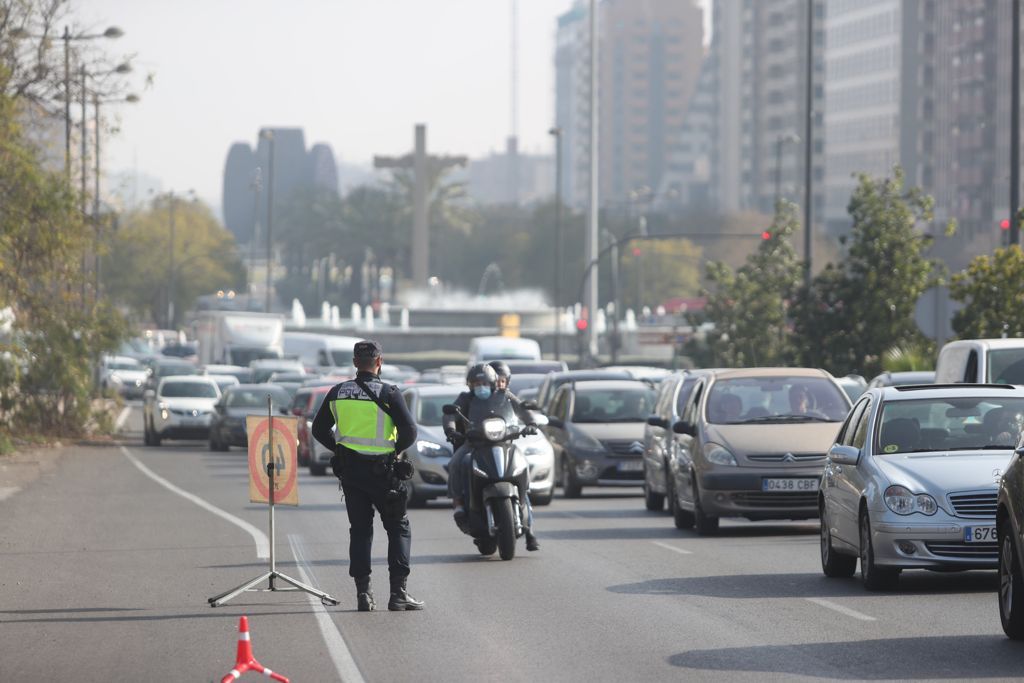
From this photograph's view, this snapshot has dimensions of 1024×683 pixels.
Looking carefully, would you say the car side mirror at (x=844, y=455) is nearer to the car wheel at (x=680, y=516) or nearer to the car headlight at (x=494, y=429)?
the car headlight at (x=494, y=429)

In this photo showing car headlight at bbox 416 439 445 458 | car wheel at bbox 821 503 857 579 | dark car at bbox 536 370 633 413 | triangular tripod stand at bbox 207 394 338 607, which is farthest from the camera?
dark car at bbox 536 370 633 413

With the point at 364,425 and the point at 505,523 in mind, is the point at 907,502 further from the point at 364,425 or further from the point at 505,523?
the point at 505,523

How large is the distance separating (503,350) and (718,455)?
130 ft

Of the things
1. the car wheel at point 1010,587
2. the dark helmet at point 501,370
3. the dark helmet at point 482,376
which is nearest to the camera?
the car wheel at point 1010,587

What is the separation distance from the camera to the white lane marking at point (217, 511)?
66.3 ft

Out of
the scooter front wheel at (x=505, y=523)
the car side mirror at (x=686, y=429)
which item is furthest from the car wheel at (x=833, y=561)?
the car side mirror at (x=686, y=429)

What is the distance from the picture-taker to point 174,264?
465ft

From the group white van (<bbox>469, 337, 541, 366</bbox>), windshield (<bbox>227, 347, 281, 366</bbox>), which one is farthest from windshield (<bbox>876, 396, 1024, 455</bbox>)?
windshield (<bbox>227, 347, 281, 366</bbox>)

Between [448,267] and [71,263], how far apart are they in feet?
419

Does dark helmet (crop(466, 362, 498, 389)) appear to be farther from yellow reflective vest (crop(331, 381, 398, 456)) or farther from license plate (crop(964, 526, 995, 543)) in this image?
license plate (crop(964, 526, 995, 543))

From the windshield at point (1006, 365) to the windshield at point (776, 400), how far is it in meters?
1.68

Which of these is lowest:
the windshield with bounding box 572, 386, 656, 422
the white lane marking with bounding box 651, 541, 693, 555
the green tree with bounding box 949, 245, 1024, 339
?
the white lane marking with bounding box 651, 541, 693, 555

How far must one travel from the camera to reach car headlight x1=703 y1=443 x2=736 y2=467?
70.7ft

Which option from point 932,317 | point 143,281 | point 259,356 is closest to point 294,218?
point 143,281
